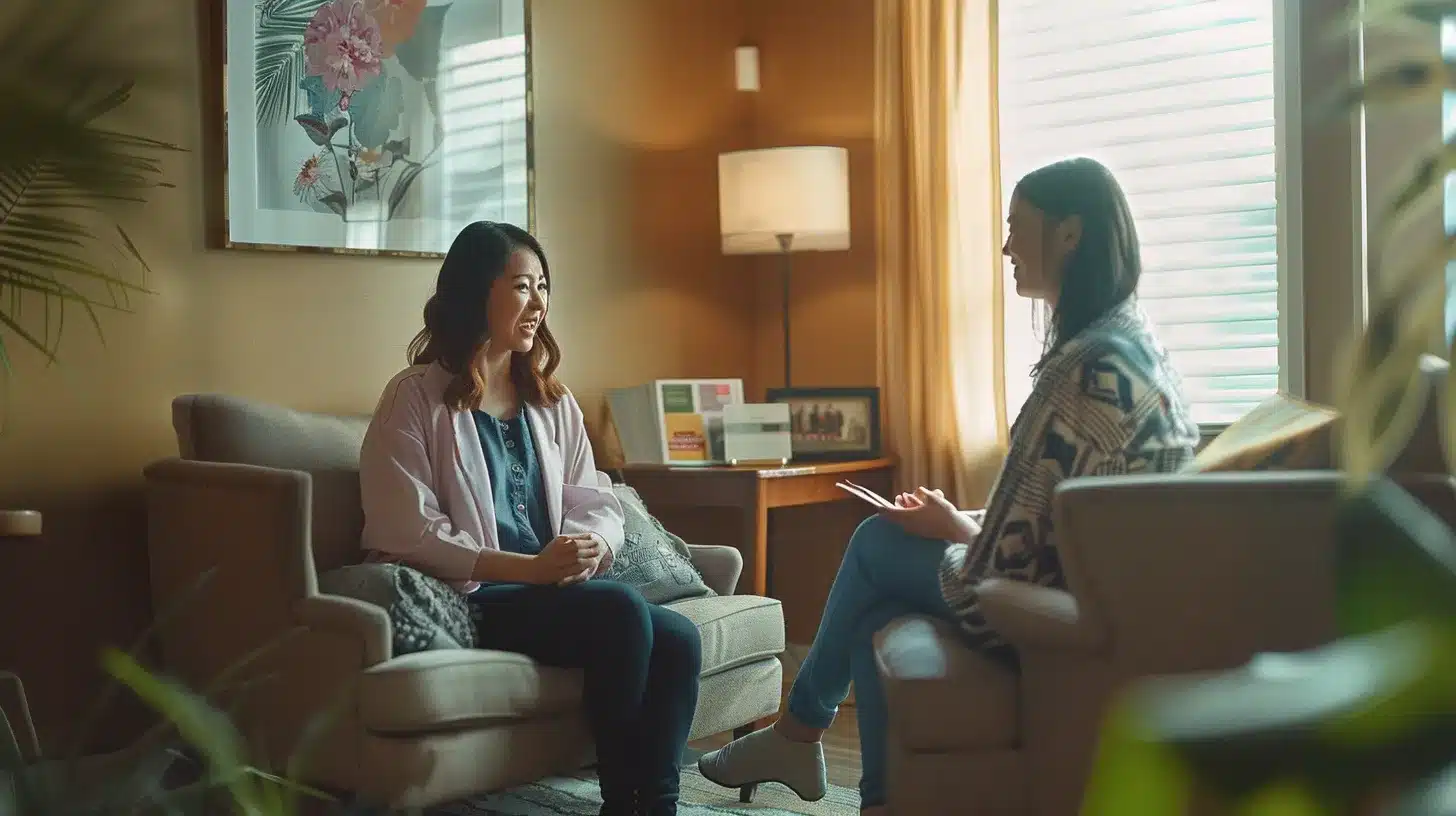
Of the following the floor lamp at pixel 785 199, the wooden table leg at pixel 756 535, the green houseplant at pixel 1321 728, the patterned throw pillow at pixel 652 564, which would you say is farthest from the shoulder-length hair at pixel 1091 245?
the green houseplant at pixel 1321 728

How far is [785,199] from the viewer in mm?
3861

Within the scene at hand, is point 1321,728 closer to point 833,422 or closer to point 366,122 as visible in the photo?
point 366,122

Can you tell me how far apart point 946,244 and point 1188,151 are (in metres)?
0.67

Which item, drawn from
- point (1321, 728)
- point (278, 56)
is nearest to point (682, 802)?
point (278, 56)

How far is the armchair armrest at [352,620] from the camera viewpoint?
2293 millimetres

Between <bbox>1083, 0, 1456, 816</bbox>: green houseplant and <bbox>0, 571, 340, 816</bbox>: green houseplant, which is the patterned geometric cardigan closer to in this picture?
<bbox>0, 571, 340, 816</bbox>: green houseplant

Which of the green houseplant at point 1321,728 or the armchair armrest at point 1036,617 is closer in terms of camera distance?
the green houseplant at point 1321,728

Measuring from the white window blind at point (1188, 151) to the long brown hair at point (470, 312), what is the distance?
1545mm

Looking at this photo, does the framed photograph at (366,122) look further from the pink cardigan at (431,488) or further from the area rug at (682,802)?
the area rug at (682,802)

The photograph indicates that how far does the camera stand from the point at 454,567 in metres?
2.52

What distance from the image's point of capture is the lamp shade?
3.85 meters

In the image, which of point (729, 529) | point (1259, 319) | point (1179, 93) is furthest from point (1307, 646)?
point (729, 529)

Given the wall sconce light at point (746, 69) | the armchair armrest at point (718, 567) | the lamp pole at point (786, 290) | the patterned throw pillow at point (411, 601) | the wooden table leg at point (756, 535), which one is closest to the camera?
the patterned throw pillow at point (411, 601)

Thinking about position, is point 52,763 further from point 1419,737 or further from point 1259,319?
point 1259,319
